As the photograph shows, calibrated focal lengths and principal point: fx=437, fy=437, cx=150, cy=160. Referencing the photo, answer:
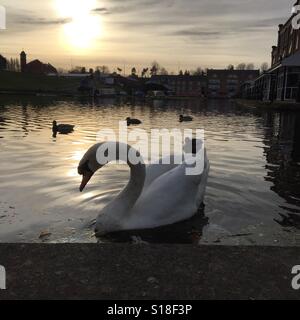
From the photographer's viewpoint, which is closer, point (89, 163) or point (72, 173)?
point (89, 163)

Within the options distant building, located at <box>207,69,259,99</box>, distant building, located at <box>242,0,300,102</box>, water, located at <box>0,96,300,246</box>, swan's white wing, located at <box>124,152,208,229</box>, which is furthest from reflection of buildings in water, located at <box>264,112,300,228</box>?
distant building, located at <box>207,69,259,99</box>

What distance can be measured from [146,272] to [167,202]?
127 inches

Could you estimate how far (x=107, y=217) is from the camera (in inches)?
260

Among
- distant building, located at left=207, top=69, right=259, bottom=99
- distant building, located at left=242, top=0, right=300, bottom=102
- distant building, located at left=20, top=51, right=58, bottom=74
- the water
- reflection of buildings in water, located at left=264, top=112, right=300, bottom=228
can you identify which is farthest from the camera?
distant building, located at left=20, top=51, right=58, bottom=74

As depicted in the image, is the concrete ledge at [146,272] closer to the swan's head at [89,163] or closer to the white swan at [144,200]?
the swan's head at [89,163]

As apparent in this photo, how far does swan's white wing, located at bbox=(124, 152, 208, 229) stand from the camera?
6699mm

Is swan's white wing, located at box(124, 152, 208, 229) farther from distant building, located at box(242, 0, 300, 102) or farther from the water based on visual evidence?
distant building, located at box(242, 0, 300, 102)

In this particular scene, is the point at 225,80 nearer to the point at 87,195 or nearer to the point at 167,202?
the point at 87,195

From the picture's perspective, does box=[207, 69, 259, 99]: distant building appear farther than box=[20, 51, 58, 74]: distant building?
No

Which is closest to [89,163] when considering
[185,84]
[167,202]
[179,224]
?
[167,202]

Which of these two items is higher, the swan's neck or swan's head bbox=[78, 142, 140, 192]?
swan's head bbox=[78, 142, 140, 192]

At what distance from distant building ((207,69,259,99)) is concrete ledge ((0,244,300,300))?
519ft

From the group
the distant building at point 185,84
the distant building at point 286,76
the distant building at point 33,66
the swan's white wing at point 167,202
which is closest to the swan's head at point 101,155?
the swan's white wing at point 167,202

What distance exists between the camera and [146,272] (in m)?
3.77
